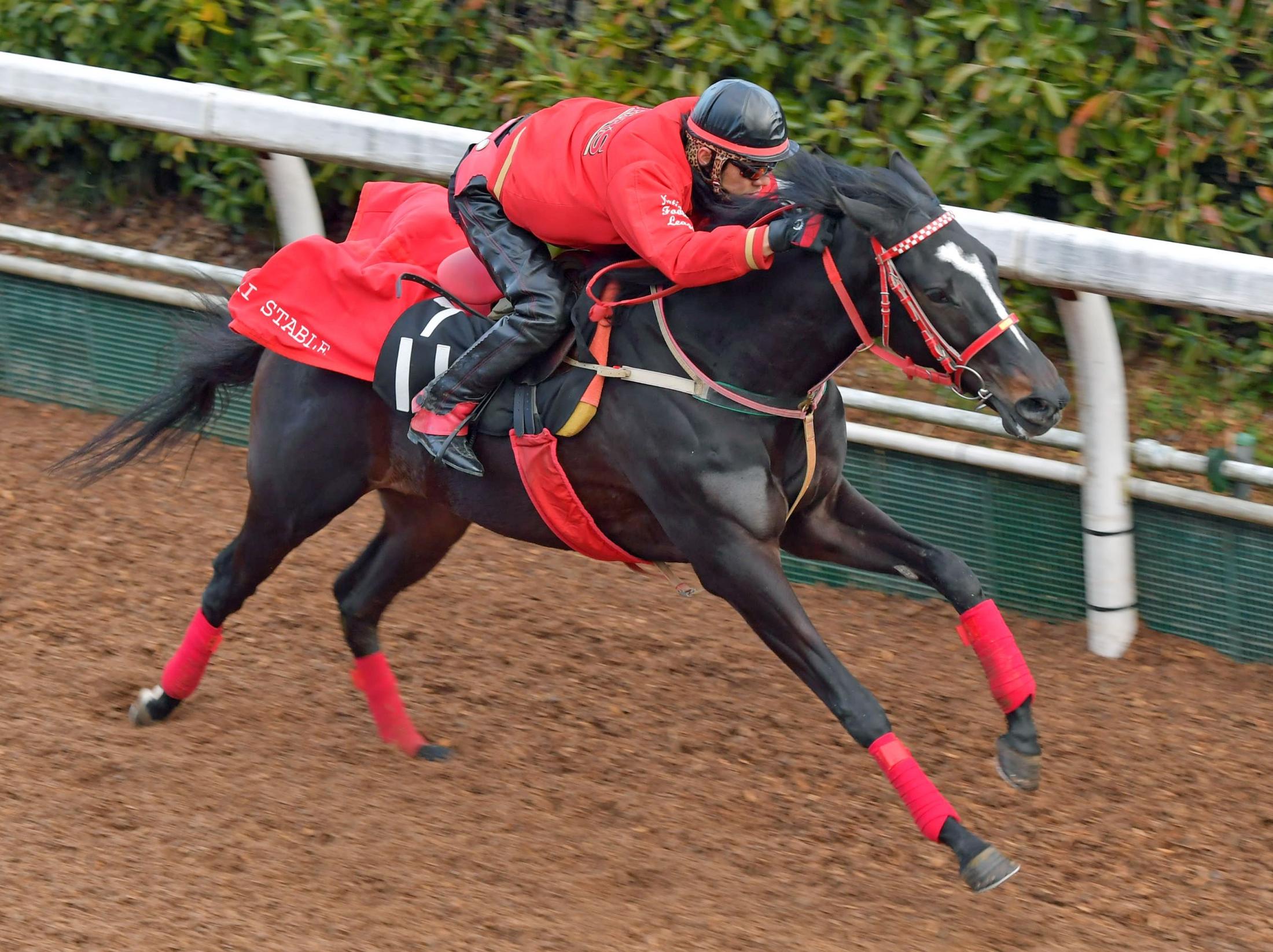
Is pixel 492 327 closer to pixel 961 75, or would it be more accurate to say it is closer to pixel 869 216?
pixel 869 216

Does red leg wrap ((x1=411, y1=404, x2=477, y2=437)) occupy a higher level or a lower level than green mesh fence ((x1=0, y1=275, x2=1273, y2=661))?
higher

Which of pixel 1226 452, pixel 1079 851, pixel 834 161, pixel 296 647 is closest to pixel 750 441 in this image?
pixel 834 161

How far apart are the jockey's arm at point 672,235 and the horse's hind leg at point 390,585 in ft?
5.05

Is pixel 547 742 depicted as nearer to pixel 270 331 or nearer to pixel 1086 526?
pixel 270 331

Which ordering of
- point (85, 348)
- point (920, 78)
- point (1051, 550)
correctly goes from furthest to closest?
point (85, 348), point (920, 78), point (1051, 550)

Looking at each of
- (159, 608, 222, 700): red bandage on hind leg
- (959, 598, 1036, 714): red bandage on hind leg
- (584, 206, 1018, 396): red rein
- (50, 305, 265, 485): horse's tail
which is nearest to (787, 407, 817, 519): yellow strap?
(584, 206, 1018, 396): red rein

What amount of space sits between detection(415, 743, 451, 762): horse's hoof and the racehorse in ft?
2.61

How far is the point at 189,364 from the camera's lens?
5.23 m

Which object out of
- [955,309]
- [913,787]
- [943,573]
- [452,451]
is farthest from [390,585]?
[955,309]

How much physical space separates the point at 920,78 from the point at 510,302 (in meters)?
2.63

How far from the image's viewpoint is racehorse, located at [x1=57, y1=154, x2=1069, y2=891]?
3691 mm

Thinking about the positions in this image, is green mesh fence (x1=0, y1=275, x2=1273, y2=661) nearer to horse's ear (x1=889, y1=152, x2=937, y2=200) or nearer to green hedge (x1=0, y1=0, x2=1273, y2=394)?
green hedge (x1=0, y1=0, x2=1273, y2=394)

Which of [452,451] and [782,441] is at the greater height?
[782,441]

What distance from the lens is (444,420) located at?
4.43 meters
